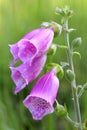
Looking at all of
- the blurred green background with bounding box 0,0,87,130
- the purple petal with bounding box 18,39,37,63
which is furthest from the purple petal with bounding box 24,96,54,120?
the blurred green background with bounding box 0,0,87,130

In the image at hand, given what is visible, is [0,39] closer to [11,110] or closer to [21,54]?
[11,110]

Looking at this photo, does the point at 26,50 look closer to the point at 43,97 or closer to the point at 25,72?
the point at 25,72

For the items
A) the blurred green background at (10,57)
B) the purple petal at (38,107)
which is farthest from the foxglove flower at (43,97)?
the blurred green background at (10,57)

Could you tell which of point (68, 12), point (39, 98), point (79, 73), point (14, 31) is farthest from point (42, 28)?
point (14, 31)

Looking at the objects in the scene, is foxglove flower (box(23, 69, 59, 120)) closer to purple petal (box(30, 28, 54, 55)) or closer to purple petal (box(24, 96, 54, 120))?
purple petal (box(24, 96, 54, 120))

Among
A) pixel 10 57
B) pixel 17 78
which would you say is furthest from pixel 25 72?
pixel 10 57
